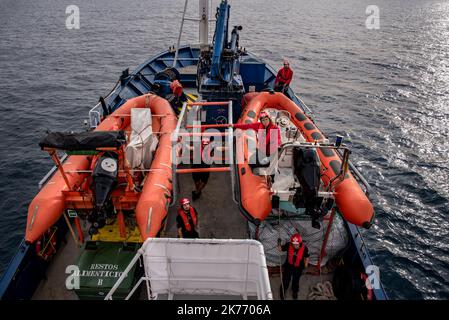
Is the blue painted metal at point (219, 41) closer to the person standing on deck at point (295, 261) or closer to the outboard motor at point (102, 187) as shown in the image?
the outboard motor at point (102, 187)

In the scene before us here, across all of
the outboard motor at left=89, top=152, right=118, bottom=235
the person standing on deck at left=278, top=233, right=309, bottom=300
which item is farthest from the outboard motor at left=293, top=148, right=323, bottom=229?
the outboard motor at left=89, top=152, right=118, bottom=235

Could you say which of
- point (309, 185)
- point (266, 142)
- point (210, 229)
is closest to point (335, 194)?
point (309, 185)

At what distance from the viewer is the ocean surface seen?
34.4ft

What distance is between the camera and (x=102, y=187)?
215 inches

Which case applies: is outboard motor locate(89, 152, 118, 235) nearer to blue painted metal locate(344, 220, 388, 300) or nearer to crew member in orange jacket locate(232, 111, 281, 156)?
crew member in orange jacket locate(232, 111, 281, 156)

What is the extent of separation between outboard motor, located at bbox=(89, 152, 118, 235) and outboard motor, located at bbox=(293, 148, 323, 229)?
3.21 m

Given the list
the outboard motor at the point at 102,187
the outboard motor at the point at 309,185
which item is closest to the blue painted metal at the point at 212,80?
the outboard motor at the point at 309,185

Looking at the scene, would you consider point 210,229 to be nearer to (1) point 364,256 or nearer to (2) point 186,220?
(2) point 186,220

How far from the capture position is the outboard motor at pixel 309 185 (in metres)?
5.32

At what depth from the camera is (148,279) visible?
4.23 m

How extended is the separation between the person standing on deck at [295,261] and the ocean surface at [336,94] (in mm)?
4597

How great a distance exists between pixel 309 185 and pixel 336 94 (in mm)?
18600

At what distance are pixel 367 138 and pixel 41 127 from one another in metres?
16.7

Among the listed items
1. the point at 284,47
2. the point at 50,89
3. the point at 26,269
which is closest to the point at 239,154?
the point at 26,269
